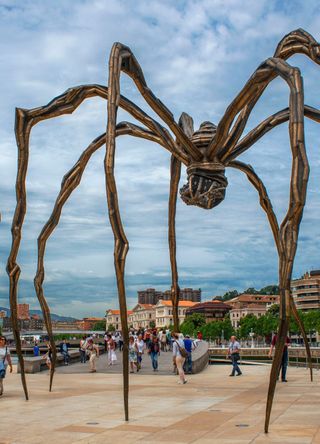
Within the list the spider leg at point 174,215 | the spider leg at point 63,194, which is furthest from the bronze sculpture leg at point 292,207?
the spider leg at point 174,215

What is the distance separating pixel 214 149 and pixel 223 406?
4178 mm

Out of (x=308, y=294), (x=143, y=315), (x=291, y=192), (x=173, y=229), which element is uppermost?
(x=308, y=294)

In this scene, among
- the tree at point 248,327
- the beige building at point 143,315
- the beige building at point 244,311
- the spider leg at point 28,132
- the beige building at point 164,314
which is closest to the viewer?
the spider leg at point 28,132

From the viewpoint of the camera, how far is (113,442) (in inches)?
253

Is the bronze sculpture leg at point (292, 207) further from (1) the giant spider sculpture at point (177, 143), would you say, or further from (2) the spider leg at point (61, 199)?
(2) the spider leg at point (61, 199)

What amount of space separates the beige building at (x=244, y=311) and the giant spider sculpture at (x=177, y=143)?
13666 centimetres

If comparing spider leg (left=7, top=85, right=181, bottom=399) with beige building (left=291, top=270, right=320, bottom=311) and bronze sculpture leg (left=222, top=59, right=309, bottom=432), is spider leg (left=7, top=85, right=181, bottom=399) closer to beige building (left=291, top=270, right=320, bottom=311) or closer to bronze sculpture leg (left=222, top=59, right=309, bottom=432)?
bronze sculpture leg (left=222, top=59, right=309, bottom=432)

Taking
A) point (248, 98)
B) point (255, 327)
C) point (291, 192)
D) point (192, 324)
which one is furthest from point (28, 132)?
point (192, 324)

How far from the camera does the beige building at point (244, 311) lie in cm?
14462

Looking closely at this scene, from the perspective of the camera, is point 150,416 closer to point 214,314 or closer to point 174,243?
point 174,243

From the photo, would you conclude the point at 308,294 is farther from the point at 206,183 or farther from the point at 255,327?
the point at 206,183

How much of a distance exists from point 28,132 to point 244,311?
462ft

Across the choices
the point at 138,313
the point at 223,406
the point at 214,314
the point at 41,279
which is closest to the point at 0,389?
the point at 41,279

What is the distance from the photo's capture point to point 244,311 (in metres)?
146
